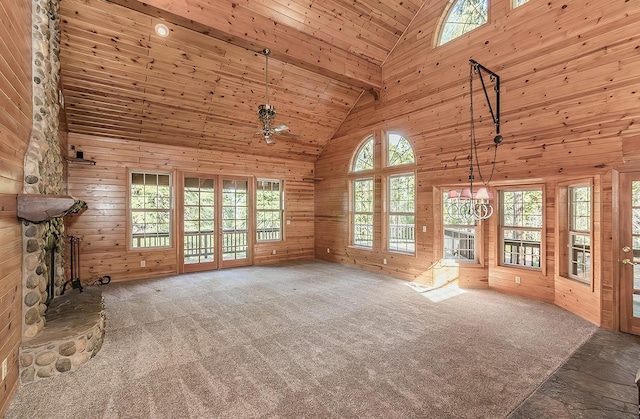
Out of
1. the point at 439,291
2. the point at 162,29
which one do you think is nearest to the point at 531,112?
the point at 439,291

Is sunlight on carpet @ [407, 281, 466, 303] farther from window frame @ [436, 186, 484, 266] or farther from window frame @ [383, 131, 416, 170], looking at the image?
window frame @ [383, 131, 416, 170]

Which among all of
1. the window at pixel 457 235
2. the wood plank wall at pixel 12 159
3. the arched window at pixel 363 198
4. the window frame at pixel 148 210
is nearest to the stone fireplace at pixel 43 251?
the wood plank wall at pixel 12 159

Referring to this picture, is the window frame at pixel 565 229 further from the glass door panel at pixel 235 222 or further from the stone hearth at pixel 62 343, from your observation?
the glass door panel at pixel 235 222

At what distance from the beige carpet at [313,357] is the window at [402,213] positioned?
5.26 feet

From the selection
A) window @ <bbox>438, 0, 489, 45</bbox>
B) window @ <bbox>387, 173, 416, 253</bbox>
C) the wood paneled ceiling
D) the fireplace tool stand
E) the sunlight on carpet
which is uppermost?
window @ <bbox>438, 0, 489, 45</bbox>

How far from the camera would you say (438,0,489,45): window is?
5258 millimetres

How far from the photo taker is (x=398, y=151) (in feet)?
21.8

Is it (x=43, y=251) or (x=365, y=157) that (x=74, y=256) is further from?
(x=365, y=157)

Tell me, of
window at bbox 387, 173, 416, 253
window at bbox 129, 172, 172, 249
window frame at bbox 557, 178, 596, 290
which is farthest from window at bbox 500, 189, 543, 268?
window at bbox 129, 172, 172, 249

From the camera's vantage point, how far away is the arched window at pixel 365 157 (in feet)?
23.9

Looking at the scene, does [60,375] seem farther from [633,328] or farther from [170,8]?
[633,328]

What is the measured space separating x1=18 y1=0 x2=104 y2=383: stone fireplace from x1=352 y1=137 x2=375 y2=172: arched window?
223 inches

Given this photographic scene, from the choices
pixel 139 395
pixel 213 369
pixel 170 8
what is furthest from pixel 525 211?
pixel 170 8

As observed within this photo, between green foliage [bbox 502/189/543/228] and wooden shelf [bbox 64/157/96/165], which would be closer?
green foliage [bbox 502/189/543/228]
